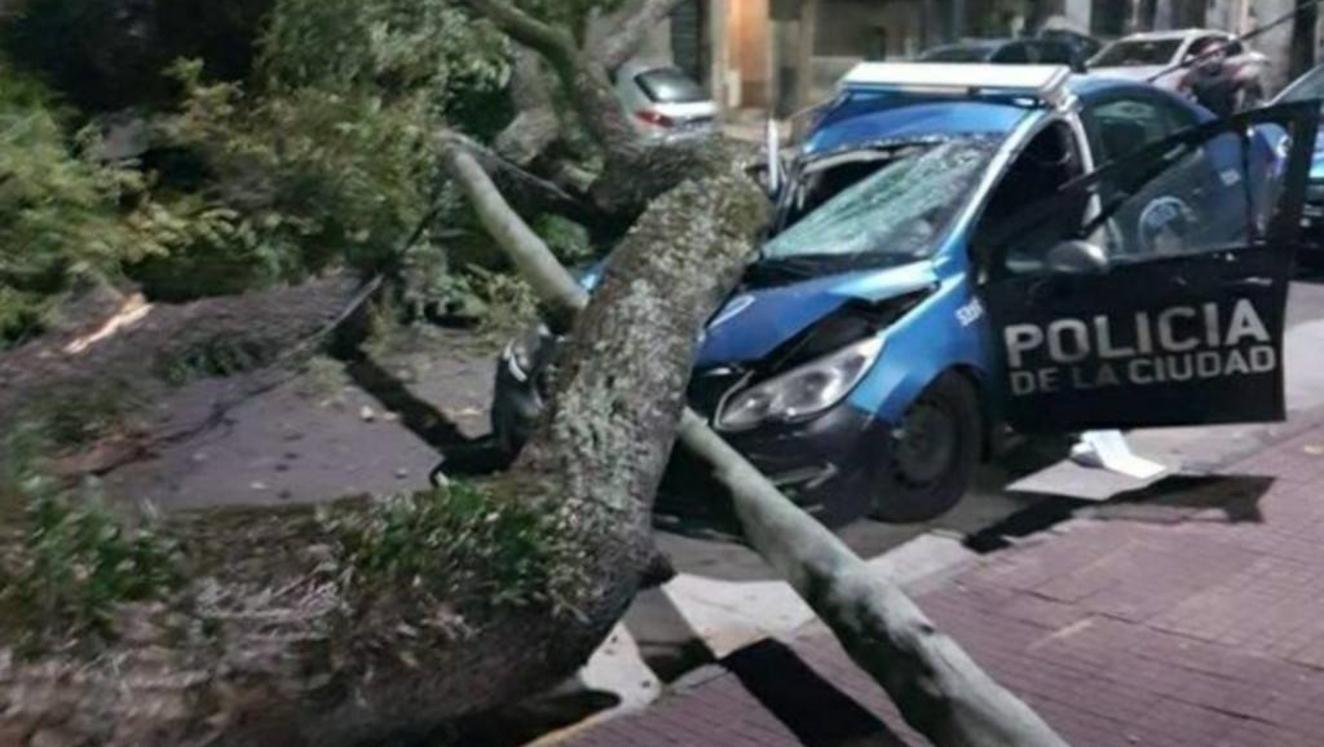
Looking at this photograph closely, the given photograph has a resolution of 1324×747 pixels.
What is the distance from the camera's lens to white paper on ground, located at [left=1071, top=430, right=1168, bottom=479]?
27.2 feet

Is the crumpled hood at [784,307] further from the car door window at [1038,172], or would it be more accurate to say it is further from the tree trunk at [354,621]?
the tree trunk at [354,621]

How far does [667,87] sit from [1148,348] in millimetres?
13259

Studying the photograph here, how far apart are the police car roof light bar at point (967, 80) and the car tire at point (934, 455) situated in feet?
5.27

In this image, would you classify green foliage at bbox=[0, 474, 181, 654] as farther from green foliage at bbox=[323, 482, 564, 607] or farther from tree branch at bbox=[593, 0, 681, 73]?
tree branch at bbox=[593, 0, 681, 73]

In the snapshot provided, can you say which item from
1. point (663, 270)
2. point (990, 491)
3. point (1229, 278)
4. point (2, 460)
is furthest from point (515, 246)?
point (2, 460)

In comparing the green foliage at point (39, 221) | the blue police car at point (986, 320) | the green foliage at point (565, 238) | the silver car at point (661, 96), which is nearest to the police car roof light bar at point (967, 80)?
the blue police car at point (986, 320)

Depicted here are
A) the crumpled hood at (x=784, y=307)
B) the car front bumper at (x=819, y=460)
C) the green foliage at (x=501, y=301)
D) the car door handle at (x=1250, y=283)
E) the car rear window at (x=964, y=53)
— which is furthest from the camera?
the car rear window at (x=964, y=53)

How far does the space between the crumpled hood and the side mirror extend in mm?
477

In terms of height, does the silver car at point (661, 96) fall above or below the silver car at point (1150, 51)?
above

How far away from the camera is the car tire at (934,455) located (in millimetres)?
7344

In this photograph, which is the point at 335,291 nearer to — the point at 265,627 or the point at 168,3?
the point at 168,3

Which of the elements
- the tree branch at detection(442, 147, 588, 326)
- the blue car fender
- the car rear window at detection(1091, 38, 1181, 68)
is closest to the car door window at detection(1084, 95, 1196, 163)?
the blue car fender

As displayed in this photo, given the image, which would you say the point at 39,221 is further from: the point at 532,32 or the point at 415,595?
the point at 415,595

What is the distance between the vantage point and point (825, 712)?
18.4 feet
